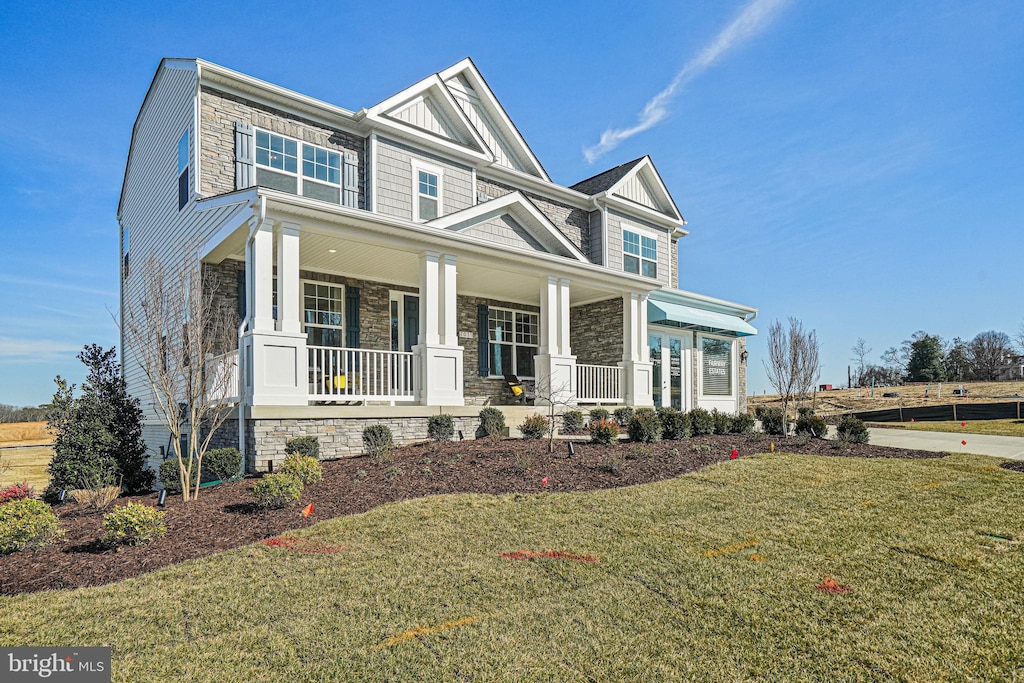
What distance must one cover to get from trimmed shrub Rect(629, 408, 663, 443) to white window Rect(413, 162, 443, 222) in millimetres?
6694

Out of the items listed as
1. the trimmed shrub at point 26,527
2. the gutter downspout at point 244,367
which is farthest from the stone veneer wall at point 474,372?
the trimmed shrub at point 26,527

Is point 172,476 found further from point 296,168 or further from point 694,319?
point 694,319

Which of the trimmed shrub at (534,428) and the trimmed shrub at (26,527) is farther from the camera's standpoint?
the trimmed shrub at (534,428)

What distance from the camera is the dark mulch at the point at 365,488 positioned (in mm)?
4848

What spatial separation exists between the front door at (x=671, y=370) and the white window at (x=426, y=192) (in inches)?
287

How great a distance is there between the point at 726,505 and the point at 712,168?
915 cm

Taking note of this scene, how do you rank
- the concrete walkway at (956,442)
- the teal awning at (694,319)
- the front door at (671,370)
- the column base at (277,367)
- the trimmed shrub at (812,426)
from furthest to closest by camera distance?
the front door at (671,370) < the teal awning at (694,319) < the trimmed shrub at (812,426) < the concrete walkway at (956,442) < the column base at (277,367)

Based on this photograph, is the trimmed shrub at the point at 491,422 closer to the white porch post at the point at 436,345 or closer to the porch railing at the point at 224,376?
the white porch post at the point at 436,345

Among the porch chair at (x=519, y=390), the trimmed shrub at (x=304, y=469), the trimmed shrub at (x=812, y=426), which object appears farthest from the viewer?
the porch chair at (x=519, y=390)

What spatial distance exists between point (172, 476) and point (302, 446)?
5.93ft

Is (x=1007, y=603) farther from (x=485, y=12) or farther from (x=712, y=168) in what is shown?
(x=712, y=168)

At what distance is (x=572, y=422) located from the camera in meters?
11.6

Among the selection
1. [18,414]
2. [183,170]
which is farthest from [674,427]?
[18,414]

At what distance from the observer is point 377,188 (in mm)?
12750
